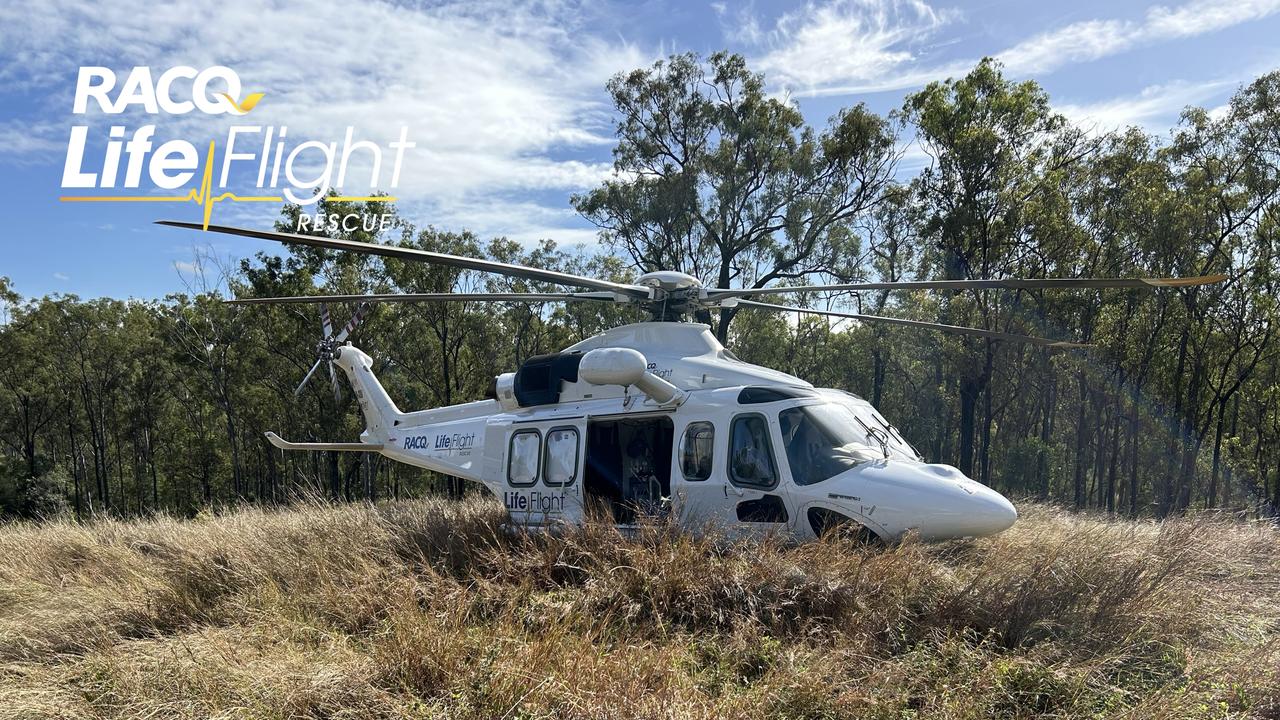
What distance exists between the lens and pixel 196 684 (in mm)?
4051

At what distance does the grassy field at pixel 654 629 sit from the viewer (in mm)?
3836

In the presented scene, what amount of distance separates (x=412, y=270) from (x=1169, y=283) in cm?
2185

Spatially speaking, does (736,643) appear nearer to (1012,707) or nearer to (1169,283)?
(1012,707)

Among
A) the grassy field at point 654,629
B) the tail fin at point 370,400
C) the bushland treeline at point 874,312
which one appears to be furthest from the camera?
the bushland treeline at point 874,312

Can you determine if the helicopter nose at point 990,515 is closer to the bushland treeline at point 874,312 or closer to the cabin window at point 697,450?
the cabin window at point 697,450

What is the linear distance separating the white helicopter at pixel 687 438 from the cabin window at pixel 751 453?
11 millimetres

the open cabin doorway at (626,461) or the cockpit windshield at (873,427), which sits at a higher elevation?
the cockpit windshield at (873,427)

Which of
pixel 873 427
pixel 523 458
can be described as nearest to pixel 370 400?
pixel 523 458

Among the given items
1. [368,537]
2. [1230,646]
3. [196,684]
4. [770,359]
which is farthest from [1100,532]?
[770,359]

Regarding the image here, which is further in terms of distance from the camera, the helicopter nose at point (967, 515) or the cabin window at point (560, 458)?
the cabin window at point (560, 458)

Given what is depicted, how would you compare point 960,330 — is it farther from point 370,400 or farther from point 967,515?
point 370,400

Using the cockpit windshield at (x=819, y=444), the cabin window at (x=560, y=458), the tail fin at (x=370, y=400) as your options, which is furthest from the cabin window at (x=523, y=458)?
the cockpit windshield at (x=819, y=444)

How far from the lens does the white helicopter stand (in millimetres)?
6180

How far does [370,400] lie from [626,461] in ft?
15.1
